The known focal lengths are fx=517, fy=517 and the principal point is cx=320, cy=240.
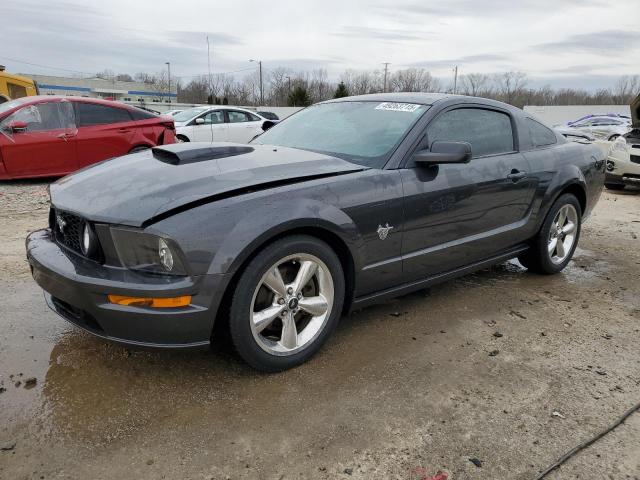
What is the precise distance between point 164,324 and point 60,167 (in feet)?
22.5

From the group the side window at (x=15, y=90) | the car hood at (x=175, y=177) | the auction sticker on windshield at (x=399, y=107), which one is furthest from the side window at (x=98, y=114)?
the side window at (x=15, y=90)

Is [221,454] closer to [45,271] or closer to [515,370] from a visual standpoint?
[45,271]

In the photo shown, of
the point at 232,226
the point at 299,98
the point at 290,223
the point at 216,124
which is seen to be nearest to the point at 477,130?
the point at 290,223

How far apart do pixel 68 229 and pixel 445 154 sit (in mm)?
2166

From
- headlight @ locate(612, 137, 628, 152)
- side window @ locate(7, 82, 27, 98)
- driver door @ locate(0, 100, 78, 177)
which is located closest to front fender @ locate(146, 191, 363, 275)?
driver door @ locate(0, 100, 78, 177)

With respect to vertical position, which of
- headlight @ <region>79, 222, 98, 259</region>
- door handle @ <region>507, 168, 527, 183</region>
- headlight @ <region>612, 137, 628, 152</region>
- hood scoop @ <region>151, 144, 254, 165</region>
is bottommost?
headlight @ <region>612, 137, 628, 152</region>

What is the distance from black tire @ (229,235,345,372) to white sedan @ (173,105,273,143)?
10703 mm

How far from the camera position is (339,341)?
320cm

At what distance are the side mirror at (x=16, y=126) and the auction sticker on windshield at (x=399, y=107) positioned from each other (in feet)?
21.0

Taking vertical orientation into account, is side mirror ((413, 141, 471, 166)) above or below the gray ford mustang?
above

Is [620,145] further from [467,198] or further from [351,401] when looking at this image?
[351,401]

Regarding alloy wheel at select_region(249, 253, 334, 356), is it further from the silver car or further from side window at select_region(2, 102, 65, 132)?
the silver car

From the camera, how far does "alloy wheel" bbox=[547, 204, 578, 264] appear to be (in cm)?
454

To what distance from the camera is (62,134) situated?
8.03 metres
